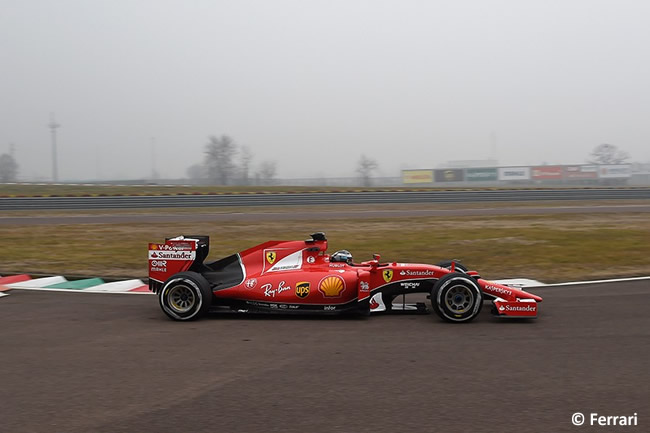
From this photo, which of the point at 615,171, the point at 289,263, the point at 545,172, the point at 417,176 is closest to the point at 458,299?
the point at 289,263

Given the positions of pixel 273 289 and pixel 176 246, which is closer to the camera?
pixel 273 289

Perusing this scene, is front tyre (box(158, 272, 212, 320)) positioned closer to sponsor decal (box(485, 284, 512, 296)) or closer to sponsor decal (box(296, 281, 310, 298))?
sponsor decal (box(296, 281, 310, 298))

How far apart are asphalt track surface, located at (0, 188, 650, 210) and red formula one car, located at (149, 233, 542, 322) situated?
1093 inches

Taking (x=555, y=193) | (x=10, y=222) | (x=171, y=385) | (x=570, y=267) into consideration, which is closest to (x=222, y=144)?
(x=555, y=193)

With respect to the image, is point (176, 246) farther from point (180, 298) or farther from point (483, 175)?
point (483, 175)

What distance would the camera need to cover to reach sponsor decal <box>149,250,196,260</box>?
27.2 feet

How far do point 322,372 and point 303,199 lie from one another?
3123cm

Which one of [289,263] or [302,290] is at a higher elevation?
[289,263]

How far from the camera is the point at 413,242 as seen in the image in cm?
1653

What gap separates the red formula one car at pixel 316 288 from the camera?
292 inches

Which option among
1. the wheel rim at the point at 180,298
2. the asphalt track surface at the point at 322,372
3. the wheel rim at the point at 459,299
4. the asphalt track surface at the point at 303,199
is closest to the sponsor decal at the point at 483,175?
the asphalt track surface at the point at 303,199

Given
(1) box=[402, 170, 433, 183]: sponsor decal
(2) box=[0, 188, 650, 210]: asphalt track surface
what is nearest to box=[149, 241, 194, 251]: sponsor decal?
(2) box=[0, 188, 650, 210]: asphalt track surface

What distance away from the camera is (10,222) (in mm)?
25406

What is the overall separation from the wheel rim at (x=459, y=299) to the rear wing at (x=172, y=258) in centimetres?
346
